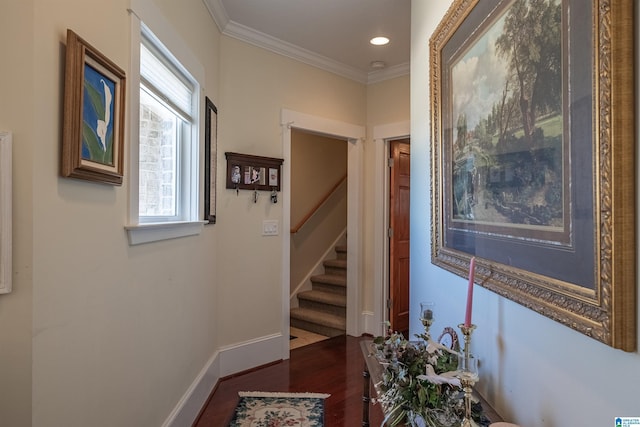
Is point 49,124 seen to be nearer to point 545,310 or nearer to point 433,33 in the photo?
point 545,310

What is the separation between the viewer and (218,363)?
9.24 ft

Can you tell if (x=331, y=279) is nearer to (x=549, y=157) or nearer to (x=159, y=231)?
(x=159, y=231)

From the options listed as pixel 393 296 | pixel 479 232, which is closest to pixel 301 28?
pixel 479 232

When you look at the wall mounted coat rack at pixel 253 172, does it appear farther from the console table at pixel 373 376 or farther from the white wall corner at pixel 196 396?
the console table at pixel 373 376

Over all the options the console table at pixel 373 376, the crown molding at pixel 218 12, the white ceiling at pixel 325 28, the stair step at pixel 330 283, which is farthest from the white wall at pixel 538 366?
the stair step at pixel 330 283

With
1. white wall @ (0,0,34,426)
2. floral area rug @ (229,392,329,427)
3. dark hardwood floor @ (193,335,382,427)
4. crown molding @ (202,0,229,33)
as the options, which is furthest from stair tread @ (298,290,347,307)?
white wall @ (0,0,34,426)

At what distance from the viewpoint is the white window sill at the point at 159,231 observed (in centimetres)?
152

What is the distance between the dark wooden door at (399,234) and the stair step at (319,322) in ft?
1.77

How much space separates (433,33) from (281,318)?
8.16 ft

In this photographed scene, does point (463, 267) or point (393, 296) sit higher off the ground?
point (463, 267)

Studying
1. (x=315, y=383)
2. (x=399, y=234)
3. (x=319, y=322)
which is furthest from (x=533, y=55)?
(x=319, y=322)

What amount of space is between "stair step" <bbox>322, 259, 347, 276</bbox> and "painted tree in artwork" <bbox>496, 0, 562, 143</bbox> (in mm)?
3857

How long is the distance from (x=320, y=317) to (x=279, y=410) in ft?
5.46

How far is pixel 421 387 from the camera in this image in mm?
956
